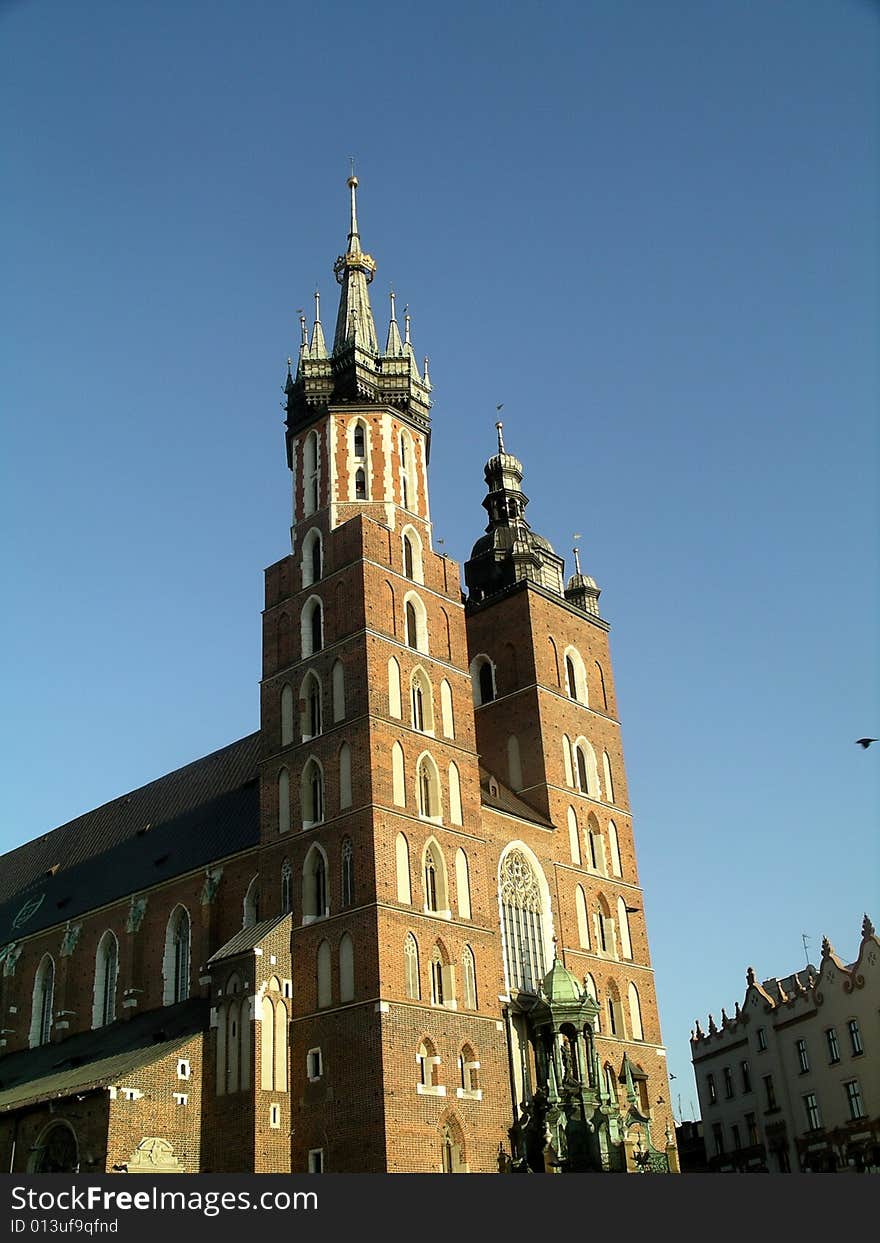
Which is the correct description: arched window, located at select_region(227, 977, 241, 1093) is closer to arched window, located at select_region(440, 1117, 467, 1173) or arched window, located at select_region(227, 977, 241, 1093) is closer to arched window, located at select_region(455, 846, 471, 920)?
arched window, located at select_region(440, 1117, 467, 1173)

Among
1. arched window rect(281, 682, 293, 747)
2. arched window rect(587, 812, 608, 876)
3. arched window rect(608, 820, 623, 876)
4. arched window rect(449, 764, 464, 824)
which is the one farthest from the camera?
arched window rect(608, 820, 623, 876)

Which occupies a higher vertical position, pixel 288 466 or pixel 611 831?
pixel 288 466

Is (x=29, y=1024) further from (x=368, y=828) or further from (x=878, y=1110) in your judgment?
(x=878, y=1110)

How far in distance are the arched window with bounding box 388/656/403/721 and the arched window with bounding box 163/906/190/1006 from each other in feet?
36.0

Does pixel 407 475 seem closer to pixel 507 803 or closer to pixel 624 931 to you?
pixel 507 803

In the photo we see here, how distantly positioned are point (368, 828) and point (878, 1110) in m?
22.9

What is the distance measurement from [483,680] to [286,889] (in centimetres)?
1372

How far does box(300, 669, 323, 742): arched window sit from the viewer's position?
40156mm

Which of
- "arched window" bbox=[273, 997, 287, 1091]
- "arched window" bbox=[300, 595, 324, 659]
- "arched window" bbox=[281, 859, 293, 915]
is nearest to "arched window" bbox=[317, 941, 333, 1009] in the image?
"arched window" bbox=[273, 997, 287, 1091]

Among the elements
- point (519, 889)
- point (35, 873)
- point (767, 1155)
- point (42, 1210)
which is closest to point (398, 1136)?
point (519, 889)

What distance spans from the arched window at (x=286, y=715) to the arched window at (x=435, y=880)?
564 centimetres

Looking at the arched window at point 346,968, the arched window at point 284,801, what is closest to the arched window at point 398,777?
the arched window at point 284,801

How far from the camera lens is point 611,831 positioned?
47500mm

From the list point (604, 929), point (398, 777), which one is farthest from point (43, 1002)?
point (604, 929)
